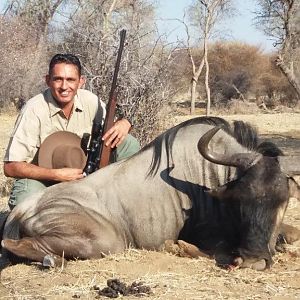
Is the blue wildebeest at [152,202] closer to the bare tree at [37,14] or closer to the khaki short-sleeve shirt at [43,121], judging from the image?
the khaki short-sleeve shirt at [43,121]

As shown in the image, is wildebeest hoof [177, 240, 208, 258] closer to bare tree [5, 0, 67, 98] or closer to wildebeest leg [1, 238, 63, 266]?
wildebeest leg [1, 238, 63, 266]

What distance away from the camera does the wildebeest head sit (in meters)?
4.31

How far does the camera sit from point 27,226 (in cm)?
488

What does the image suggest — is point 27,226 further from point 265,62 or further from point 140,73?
point 265,62

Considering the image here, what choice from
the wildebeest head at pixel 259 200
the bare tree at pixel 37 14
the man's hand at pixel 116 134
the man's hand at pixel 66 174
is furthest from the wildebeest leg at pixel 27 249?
the bare tree at pixel 37 14

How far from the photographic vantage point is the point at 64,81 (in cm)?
542

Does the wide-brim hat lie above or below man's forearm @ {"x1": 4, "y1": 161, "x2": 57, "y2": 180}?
above

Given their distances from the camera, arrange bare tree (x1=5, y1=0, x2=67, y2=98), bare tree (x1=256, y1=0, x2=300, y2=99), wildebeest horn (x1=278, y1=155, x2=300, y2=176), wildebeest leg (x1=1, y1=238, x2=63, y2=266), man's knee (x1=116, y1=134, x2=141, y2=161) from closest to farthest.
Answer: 1. wildebeest horn (x1=278, y1=155, x2=300, y2=176)
2. wildebeest leg (x1=1, y1=238, x2=63, y2=266)
3. man's knee (x1=116, y1=134, x2=141, y2=161)
4. bare tree (x1=256, y1=0, x2=300, y2=99)
5. bare tree (x1=5, y1=0, x2=67, y2=98)

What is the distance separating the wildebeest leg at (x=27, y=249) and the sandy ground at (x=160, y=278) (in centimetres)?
7

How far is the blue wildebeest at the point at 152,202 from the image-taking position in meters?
4.67

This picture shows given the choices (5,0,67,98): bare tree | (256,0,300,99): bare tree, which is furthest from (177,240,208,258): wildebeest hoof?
(5,0,67,98): bare tree

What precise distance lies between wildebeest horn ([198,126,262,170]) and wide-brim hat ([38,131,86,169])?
1.35 meters

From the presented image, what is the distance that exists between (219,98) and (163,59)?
2516 cm

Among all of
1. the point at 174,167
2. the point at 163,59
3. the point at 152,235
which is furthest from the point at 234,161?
the point at 163,59
